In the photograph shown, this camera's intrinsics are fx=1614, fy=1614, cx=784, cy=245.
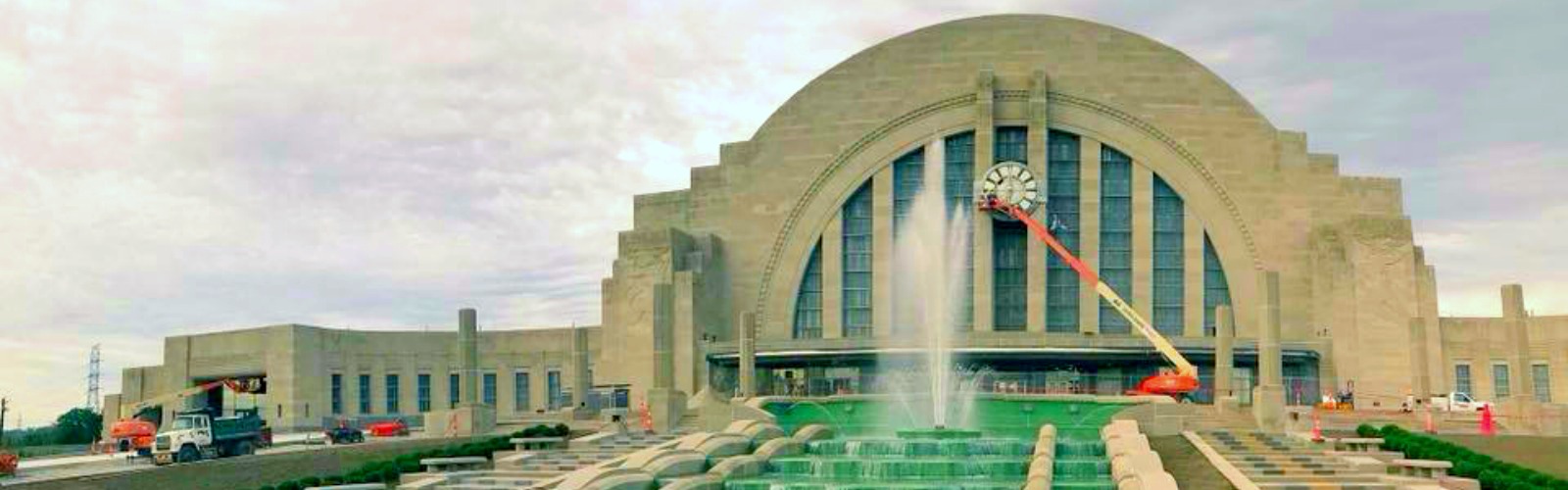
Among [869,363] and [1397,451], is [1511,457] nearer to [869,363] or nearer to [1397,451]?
[1397,451]

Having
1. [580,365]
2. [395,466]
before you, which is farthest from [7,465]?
[580,365]

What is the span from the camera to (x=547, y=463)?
38.7 m

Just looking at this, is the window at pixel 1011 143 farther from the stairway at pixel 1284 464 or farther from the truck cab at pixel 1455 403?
the stairway at pixel 1284 464

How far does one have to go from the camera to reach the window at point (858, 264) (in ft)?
248

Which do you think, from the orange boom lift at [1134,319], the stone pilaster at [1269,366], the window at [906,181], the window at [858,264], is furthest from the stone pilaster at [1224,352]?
the window at [906,181]

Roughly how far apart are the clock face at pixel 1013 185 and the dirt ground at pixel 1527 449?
88.6 ft

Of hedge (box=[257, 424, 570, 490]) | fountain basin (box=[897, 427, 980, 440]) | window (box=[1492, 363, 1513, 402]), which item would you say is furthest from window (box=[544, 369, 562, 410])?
window (box=[1492, 363, 1513, 402])

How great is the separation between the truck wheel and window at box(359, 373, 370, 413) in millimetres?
32843

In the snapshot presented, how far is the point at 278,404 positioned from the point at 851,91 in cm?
3157

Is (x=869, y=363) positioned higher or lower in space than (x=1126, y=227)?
lower

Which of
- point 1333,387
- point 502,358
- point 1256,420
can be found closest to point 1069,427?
point 1256,420

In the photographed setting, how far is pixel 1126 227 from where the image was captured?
74312mm

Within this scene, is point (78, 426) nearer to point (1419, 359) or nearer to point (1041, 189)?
point (1041, 189)

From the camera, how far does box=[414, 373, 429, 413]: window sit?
275ft
